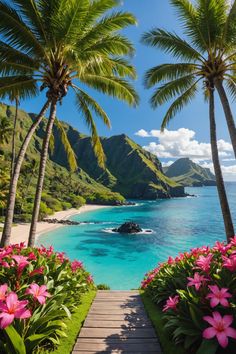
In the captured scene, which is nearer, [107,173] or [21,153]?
[21,153]

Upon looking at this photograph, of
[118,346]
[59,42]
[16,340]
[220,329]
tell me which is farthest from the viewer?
[59,42]

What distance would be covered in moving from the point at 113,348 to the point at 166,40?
980 centimetres

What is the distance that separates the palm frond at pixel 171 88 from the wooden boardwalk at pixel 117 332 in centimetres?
829

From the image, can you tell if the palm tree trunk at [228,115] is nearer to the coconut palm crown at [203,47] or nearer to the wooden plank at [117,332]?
the coconut palm crown at [203,47]

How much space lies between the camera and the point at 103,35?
8.82m

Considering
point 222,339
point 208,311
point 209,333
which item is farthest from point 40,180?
point 222,339

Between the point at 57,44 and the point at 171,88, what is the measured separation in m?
4.88

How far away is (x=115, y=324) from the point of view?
183 inches

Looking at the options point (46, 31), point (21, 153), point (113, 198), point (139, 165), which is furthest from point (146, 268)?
point (139, 165)

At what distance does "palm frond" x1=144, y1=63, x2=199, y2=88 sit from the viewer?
9.95 meters

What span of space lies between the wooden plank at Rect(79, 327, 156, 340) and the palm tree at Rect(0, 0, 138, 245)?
4.83 metres

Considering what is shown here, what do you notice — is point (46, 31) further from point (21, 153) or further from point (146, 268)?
point (146, 268)

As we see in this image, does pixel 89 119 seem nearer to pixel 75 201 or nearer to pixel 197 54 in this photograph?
pixel 197 54

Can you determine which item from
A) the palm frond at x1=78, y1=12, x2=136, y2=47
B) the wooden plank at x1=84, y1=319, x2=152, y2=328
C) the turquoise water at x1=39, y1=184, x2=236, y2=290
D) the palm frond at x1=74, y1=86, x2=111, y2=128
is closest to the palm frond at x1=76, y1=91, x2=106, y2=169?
the palm frond at x1=74, y1=86, x2=111, y2=128
